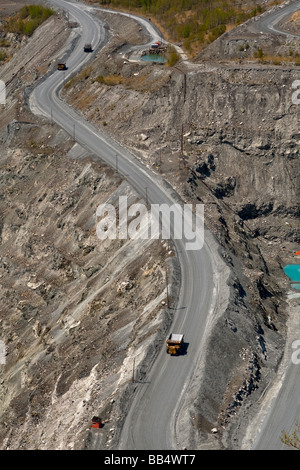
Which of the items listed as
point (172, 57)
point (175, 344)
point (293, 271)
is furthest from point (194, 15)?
point (175, 344)

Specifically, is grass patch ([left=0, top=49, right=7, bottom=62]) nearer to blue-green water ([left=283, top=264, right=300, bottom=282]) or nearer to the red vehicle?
blue-green water ([left=283, top=264, right=300, bottom=282])

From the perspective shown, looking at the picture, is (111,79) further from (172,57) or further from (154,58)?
(154,58)

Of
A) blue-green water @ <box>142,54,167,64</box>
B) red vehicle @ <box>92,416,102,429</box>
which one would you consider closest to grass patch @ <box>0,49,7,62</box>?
blue-green water @ <box>142,54,167,64</box>

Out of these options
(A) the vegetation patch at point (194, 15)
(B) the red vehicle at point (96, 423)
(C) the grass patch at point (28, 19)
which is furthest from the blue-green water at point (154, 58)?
(B) the red vehicle at point (96, 423)

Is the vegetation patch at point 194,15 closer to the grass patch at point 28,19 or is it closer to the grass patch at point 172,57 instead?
the grass patch at point 172,57

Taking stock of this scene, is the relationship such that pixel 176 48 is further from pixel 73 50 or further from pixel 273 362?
pixel 273 362

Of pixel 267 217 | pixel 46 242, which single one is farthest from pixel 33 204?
pixel 267 217
